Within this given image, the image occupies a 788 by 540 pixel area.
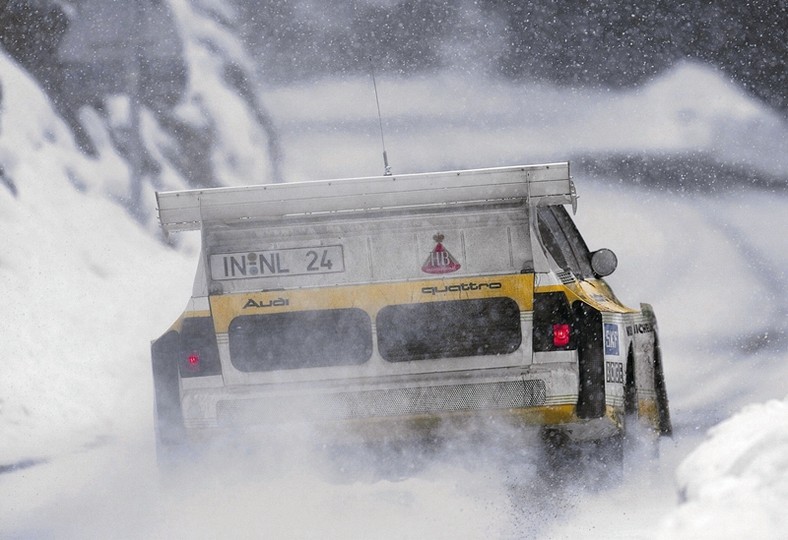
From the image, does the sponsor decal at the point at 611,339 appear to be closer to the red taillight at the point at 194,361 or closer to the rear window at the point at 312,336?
the rear window at the point at 312,336

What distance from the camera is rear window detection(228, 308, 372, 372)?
5.85 m

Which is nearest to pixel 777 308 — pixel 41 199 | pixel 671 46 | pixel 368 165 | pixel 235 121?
pixel 671 46

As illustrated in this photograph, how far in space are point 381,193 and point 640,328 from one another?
1.70 meters

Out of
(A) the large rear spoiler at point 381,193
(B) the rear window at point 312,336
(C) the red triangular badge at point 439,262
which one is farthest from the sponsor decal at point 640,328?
(B) the rear window at point 312,336

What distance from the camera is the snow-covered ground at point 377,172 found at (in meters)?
8.94

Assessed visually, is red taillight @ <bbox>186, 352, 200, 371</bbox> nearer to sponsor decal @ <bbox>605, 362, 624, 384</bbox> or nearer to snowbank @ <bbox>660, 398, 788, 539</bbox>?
sponsor decal @ <bbox>605, 362, 624, 384</bbox>

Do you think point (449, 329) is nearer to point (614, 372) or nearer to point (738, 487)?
point (614, 372)

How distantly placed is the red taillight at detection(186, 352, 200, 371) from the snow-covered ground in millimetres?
813

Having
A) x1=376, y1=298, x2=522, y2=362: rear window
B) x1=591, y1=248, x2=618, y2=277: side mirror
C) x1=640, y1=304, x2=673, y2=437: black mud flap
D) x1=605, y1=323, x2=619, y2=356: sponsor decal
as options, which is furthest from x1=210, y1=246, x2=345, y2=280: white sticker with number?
x1=640, y1=304, x2=673, y2=437: black mud flap

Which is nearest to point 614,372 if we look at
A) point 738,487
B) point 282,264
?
point 282,264

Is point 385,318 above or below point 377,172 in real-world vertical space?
below

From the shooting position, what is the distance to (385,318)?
5.85 meters

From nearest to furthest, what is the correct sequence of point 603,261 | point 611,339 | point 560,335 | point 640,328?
1. point 560,335
2. point 611,339
3. point 640,328
4. point 603,261

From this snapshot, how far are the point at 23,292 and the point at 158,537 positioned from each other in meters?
8.42
